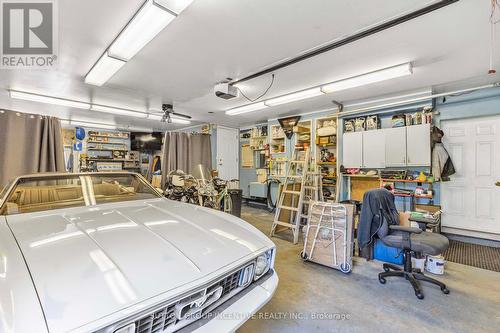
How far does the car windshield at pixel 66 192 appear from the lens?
1812mm

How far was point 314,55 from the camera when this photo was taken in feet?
9.11

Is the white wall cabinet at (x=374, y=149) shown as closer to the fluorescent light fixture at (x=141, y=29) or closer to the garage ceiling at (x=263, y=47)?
the garage ceiling at (x=263, y=47)

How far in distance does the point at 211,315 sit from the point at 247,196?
6416 millimetres

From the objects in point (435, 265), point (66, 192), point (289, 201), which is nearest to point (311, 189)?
point (289, 201)

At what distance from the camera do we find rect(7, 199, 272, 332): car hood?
33.5 inches

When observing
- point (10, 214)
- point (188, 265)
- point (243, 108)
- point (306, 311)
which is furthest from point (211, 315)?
point (243, 108)

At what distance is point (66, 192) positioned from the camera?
2.02 metres

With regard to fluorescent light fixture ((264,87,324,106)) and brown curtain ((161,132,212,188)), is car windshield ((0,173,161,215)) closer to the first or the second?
fluorescent light fixture ((264,87,324,106))

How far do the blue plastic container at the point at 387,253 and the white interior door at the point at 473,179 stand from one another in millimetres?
2059

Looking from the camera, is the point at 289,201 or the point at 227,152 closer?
the point at 289,201

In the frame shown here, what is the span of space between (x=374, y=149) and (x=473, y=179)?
5.41ft

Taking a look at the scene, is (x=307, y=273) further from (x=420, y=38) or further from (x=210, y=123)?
(x=210, y=123)
